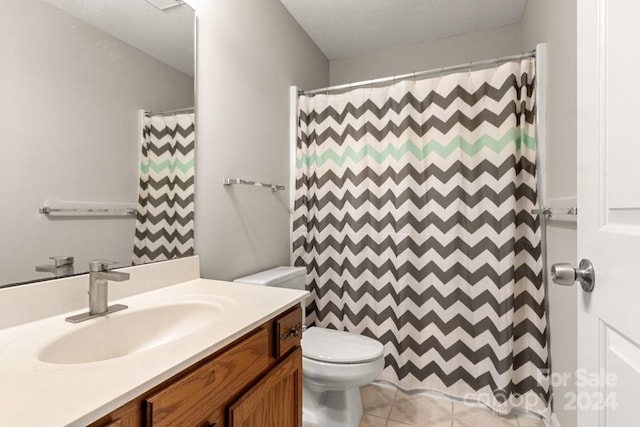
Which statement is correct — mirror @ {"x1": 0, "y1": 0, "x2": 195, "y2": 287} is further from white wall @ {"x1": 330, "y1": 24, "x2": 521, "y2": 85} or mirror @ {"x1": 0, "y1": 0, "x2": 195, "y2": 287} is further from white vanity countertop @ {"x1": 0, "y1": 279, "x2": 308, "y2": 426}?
white wall @ {"x1": 330, "y1": 24, "x2": 521, "y2": 85}

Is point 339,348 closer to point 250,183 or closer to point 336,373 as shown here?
point 336,373

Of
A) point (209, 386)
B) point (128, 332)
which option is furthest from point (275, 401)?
point (128, 332)

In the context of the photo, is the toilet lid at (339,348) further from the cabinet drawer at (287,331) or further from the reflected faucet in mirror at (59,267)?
the reflected faucet in mirror at (59,267)

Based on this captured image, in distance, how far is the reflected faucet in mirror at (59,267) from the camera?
2.77ft

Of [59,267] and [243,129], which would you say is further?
[243,129]

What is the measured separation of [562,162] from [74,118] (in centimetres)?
182

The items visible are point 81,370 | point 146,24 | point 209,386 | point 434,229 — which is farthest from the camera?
point 434,229

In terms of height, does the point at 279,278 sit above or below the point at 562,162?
below

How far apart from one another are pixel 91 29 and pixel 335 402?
1804 mm

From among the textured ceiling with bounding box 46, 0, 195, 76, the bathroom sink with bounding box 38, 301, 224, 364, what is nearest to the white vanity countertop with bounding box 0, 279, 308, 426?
the bathroom sink with bounding box 38, 301, 224, 364

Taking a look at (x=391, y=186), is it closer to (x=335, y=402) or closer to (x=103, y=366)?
(x=335, y=402)

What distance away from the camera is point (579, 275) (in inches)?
24.7

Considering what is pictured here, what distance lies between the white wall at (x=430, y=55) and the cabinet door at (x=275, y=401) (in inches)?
91.3

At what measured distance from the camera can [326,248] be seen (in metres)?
2.02
